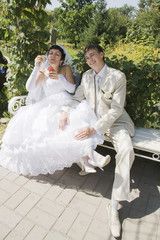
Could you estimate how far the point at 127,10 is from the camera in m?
65.6

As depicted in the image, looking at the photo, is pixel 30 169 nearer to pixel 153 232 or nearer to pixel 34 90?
pixel 34 90

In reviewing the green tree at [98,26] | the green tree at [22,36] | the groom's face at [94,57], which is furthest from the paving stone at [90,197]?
the green tree at [98,26]

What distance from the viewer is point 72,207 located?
2436mm

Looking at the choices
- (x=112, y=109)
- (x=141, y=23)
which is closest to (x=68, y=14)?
(x=141, y=23)

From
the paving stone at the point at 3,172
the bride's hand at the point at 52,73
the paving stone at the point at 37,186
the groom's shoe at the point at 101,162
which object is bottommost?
the paving stone at the point at 37,186

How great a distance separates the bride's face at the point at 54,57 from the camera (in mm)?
3189

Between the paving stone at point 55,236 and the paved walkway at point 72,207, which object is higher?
the paved walkway at point 72,207

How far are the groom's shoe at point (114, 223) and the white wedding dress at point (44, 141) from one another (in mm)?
769

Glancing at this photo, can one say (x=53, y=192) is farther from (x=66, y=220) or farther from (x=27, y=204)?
(x=66, y=220)

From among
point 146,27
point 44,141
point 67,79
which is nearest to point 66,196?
point 44,141

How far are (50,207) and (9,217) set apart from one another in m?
0.50

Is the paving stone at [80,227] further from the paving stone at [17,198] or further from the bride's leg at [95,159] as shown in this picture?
the paving stone at [17,198]

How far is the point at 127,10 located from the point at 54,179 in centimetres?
7593

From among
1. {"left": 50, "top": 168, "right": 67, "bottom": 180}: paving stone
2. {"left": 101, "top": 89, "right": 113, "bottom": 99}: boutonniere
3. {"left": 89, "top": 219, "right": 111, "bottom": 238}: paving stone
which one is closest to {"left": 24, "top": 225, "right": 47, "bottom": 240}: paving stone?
{"left": 89, "top": 219, "right": 111, "bottom": 238}: paving stone
